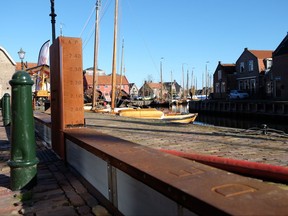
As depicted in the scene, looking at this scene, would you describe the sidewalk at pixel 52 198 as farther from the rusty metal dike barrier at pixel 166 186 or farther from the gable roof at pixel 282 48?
the gable roof at pixel 282 48

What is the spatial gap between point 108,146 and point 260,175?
1.72 metres

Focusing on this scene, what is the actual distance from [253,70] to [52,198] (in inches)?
2141

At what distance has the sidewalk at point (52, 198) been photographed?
3.13 meters

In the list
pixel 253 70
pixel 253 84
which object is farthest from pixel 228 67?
pixel 253 84

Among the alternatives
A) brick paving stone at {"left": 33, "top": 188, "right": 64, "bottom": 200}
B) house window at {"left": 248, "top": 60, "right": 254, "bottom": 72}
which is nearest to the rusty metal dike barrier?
brick paving stone at {"left": 33, "top": 188, "right": 64, "bottom": 200}

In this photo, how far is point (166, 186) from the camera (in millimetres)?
1912

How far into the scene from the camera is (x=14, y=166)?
3.64 m

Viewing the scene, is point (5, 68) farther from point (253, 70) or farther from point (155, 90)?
point (155, 90)

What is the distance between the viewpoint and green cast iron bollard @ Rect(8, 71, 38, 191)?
367 centimetres

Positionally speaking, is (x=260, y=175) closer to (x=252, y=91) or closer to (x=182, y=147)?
(x=182, y=147)

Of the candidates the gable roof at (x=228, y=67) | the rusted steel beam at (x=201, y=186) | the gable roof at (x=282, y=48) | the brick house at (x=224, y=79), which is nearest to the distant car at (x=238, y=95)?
the brick house at (x=224, y=79)

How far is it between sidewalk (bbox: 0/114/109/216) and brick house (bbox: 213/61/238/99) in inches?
2277

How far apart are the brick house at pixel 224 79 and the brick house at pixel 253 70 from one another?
1325 millimetres

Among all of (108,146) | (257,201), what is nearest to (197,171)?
(257,201)
